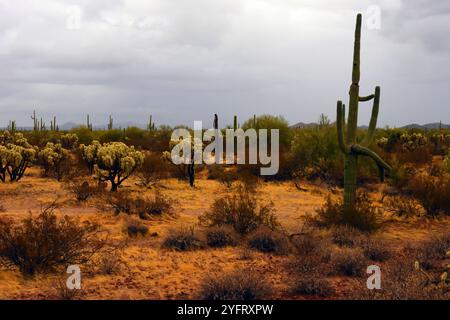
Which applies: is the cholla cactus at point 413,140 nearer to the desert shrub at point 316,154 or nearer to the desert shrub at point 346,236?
the desert shrub at point 316,154

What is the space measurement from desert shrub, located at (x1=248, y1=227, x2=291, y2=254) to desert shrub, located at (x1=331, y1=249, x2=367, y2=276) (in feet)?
3.41

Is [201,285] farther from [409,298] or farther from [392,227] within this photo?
[392,227]

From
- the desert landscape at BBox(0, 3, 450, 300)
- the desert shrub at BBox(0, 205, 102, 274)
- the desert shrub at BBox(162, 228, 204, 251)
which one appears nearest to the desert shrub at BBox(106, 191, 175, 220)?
the desert landscape at BBox(0, 3, 450, 300)

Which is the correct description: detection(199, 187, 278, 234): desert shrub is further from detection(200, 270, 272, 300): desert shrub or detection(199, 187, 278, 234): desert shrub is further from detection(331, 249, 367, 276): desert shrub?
detection(200, 270, 272, 300): desert shrub

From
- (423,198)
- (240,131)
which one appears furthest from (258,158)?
(423,198)

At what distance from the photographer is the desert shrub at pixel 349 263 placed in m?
6.98

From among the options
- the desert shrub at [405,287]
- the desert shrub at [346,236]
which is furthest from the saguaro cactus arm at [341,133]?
the desert shrub at [405,287]

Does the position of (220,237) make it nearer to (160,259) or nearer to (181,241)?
(181,241)

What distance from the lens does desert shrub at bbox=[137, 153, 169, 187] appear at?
16.1 meters

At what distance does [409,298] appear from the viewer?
5.33 m

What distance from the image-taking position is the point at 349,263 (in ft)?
23.1

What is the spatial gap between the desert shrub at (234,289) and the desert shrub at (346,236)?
9.86ft

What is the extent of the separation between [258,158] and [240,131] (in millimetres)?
7864

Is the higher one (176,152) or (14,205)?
(176,152)
